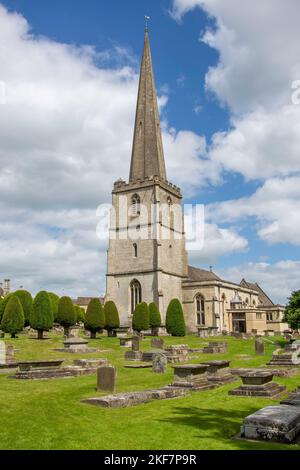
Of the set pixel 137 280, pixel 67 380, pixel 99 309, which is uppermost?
pixel 137 280

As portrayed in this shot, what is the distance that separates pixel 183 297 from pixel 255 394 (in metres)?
41.4

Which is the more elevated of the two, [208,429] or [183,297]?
[183,297]

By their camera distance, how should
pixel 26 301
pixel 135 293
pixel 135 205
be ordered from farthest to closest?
pixel 135 205, pixel 135 293, pixel 26 301

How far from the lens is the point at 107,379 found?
13172mm

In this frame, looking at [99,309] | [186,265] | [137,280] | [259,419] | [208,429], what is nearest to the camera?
[259,419]

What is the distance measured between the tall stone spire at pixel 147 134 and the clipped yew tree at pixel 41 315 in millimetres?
24468

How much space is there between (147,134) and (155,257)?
642 inches

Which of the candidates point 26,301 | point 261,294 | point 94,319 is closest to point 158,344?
point 94,319

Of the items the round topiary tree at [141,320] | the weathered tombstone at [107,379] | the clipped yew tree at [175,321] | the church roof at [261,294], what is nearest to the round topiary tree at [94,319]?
the round topiary tree at [141,320]

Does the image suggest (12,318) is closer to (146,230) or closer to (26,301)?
(26,301)

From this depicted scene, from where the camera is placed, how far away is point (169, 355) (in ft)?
75.6

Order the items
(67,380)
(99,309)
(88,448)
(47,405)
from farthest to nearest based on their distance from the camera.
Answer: (99,309) → (67,380) → (47,405) → (88,448)
